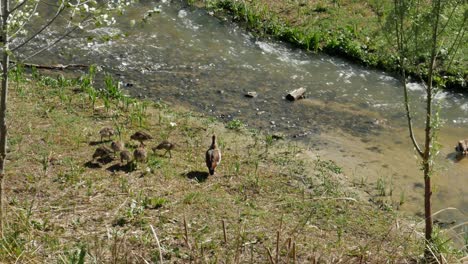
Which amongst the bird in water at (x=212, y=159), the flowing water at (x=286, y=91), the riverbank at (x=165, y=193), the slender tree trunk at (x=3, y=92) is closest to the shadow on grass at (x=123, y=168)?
the riverbank at (x=165, y=193)

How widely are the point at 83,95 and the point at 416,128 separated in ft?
19.6

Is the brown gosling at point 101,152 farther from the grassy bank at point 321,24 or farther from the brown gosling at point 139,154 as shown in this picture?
the grassy bank at point 321,24

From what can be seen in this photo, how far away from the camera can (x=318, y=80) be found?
15.1 metres

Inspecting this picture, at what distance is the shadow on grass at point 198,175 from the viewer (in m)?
10.5

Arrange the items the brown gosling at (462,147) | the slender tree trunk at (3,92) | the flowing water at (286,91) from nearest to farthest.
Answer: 1. the slender tree trunk at (3,92)
2. the flowing water at (286,91)
3. the brown gosling at (462,147)

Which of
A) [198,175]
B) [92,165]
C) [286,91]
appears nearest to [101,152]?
[92,165]

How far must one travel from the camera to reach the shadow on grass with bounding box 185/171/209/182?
10.5 meters

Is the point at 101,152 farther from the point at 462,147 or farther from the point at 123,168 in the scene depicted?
the point at 462,147

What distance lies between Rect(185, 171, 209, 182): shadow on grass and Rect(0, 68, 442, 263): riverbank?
1cm

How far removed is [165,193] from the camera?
32.6 ft

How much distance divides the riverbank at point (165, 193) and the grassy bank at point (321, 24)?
4.35 metres

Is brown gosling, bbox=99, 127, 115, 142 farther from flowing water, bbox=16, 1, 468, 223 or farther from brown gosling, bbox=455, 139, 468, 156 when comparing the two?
brown gosling, bbox=455, 139, 468, 156

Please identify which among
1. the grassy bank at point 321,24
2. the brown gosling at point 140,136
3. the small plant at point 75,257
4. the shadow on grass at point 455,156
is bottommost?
the shadow on grass at point 455,156

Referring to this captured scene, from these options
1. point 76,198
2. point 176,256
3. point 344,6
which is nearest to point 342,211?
point 176,256
